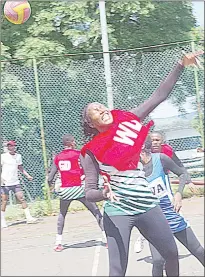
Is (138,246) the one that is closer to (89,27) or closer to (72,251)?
(72,251)

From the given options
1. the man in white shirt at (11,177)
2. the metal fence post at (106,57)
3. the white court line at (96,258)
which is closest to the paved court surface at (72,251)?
the white court line at (96,258)

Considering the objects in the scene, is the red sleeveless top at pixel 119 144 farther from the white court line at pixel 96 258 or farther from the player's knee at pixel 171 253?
the white court line at pixel 96 258

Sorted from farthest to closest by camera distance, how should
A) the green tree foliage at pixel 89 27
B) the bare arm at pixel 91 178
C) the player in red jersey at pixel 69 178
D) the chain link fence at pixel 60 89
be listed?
the green tree foliage at pixel 89 27
the chain link fence at pixel 60 89
the player in red jersey at pixel 69 178
the bare arm at pixel 91 178

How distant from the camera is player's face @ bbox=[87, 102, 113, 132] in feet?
6.40

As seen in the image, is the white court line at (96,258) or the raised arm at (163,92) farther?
the white court line at (96,258)

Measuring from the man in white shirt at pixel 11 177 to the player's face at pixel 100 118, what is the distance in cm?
175

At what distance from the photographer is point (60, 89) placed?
14.3ft

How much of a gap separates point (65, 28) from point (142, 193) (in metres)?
2.98

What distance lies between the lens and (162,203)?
7.30 ft

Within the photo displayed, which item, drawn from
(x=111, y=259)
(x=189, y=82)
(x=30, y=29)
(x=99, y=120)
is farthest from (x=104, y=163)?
(x=30, y=29)

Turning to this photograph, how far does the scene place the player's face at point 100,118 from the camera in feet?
6.40

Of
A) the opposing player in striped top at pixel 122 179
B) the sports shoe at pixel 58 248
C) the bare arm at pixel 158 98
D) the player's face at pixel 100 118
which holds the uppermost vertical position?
the bare arm at pixel 158 98

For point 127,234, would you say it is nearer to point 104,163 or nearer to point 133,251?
point 104,163

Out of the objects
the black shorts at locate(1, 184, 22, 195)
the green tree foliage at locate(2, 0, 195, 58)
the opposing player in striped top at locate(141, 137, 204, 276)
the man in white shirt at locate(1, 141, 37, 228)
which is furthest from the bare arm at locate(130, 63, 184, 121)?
the green tree foliage at locate(2, 0, 195, 58)
